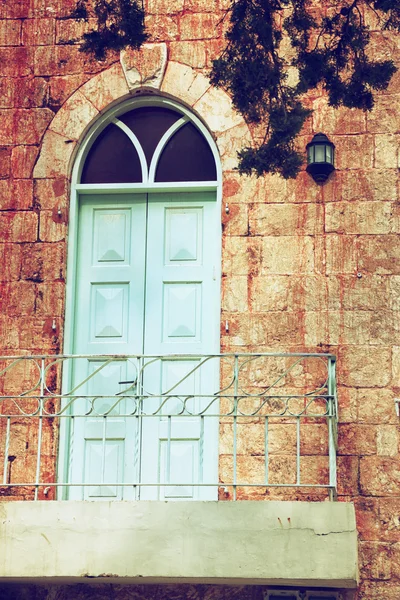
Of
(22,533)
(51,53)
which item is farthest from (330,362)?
(51,53)

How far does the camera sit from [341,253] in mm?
9414

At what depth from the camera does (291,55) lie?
978 cm

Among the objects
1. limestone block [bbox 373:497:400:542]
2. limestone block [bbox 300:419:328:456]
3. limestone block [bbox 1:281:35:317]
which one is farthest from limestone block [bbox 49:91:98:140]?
limestone block [bbox 373:497:400:542]

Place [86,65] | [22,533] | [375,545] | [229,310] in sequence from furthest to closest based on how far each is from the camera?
1. [86,65]
2. [229,310]
3. [375,545]
4. [22,533]

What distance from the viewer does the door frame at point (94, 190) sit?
30.9ft

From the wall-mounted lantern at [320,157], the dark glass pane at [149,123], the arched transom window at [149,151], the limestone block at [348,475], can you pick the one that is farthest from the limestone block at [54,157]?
the limestone block at [348,475]

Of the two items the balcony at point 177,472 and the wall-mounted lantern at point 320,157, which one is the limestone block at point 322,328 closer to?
the balcony at point 177,472

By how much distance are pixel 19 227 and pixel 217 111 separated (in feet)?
6.16

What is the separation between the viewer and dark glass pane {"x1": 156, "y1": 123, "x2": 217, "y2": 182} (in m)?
9.86

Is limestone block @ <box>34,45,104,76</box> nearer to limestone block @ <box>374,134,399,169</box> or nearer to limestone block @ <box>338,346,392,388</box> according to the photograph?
limestone block @ <box>374,134,399,169</box>

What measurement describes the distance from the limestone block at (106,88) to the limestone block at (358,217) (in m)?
2.02

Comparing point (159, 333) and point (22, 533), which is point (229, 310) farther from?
A: point (22, 533)

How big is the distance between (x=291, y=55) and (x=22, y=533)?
4.41 metres

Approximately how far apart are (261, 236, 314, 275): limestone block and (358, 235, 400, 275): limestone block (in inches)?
16.0
